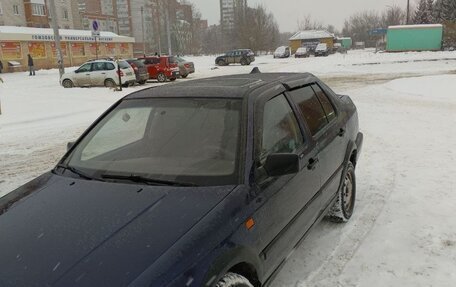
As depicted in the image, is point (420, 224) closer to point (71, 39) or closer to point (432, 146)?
point (432, 146)

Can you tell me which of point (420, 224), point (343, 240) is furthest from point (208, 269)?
point (420, 224)

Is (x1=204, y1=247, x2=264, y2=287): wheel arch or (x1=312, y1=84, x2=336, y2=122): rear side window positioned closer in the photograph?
(x1=204, y1=247, x2=264, y2=287): wheel arch

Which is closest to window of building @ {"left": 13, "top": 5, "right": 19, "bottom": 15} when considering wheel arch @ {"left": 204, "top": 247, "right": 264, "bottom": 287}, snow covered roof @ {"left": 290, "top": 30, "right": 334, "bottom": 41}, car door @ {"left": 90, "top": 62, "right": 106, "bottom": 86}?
car door @ {"left": 90, "top": 62, "right": 106, "bottom": 86}

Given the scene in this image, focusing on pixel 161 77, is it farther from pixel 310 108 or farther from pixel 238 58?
pixel 310 108

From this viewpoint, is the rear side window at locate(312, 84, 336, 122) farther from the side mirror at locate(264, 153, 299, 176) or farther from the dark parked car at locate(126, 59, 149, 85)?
the dark parked car at locate(126, 59, 149, 85)

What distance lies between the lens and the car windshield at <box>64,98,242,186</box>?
292cm

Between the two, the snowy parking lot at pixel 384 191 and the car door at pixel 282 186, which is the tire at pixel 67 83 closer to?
the snowy parking lot at pixel 384 191

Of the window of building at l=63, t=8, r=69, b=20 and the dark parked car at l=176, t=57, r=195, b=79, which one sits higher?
the window of building at l=63, t=8, r=69, b=20

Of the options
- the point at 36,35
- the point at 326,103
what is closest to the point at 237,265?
the point at 326,103

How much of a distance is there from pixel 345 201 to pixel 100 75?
1993 cm

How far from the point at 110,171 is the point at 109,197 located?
1.36 feet

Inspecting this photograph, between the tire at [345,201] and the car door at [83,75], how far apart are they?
66.7ft

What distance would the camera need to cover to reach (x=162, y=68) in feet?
83.4

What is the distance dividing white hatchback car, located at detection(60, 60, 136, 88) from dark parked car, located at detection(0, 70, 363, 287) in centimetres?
1882
